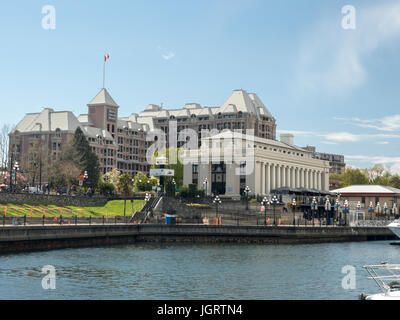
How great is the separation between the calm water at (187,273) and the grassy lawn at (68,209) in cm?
2379

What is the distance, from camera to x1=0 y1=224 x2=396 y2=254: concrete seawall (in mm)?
69625

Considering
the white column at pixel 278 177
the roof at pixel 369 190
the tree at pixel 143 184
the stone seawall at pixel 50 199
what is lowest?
the stone seawall at pixel 50 199

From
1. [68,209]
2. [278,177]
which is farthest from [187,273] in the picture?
[278,177]

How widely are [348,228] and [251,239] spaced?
2362 centimetres

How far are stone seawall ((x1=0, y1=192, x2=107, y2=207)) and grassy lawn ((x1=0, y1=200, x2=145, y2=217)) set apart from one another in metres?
1.58

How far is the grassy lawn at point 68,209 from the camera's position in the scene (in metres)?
97.1

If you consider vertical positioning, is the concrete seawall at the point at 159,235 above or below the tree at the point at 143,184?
below

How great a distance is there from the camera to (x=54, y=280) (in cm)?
4866

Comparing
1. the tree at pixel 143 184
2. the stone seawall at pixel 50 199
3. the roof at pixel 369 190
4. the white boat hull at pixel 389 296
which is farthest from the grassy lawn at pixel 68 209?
the roof at pixel 369 190

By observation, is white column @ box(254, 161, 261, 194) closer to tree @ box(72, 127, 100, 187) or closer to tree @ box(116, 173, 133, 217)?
tree @ box(116, 173, 133, 217)

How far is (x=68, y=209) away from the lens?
113m

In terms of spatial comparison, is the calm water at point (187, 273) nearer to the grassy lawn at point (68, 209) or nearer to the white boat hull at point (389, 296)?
the white boat hull at point (389, 296)

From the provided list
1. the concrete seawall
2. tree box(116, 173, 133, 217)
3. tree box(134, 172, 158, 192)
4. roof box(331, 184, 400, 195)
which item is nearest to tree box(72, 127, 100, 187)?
tree box(134, 172, 158, 192)

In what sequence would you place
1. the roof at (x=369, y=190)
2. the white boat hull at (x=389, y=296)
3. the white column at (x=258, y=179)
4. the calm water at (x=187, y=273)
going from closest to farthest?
1. the white boat hull at (x=389, y=296)
2. the calm water at (x=187, y=273)
3. the white column at (x=258, y=179)
4. the roof at (x=369, y=190)
